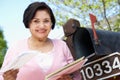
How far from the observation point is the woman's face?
2.42 metres

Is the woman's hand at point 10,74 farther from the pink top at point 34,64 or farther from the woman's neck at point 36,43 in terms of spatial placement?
the woman's neck at point 36,43

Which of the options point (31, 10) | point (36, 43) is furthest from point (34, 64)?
point (31, 10)

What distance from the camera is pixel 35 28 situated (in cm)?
242

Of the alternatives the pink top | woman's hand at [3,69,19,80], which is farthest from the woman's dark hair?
woman's hand at [3,69,19,80]

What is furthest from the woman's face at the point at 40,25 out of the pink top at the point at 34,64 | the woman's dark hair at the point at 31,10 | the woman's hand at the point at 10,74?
the woman's hand at the point at 10,74

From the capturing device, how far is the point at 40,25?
241 cm

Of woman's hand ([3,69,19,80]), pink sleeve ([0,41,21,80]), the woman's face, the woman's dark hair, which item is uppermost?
the woman's dark hair

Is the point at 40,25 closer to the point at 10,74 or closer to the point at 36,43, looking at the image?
the point at 36,43

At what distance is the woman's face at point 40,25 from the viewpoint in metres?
2.42

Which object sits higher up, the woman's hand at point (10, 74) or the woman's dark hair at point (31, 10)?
the woman's dark hair at point (31, 10)

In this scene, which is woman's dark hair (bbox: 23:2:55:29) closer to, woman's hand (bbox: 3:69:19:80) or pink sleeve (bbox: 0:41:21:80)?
pink sleeve (bbox: 0:41:21:80)

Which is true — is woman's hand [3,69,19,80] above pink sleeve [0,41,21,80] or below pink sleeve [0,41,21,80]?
below

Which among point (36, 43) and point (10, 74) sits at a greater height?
point (36, 43)

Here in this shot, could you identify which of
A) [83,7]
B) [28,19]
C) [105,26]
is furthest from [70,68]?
[105,26]
